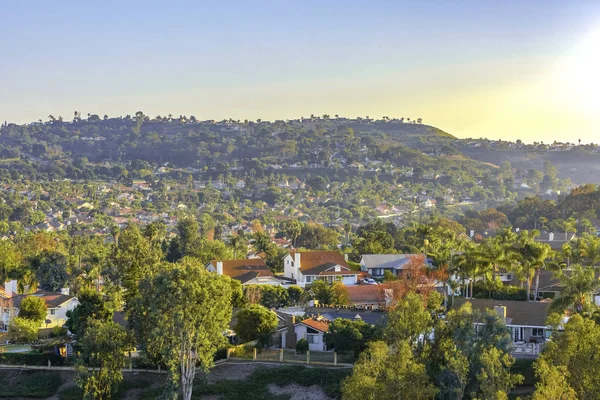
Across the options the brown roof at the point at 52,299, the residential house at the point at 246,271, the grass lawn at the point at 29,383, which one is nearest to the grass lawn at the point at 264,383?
the grass lawn at the point at 29,383

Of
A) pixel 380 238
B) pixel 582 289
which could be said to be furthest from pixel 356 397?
pixel 380 238

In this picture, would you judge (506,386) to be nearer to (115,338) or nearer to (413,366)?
(413,366)

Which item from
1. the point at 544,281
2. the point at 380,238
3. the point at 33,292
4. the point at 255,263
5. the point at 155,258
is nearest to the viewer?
the point at 155,258

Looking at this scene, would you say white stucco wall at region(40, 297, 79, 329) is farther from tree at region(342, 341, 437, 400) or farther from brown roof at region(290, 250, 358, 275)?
tree at region(342, 341, 437, 400)

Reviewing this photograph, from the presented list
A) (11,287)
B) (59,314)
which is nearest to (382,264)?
(59,314)

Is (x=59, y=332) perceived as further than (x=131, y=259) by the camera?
No

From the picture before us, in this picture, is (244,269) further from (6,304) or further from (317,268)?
(6,304)

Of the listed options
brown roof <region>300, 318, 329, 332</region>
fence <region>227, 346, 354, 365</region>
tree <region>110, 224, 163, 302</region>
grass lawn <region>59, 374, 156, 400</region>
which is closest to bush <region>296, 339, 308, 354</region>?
fence <region>227, 346, 354, 365</region>
